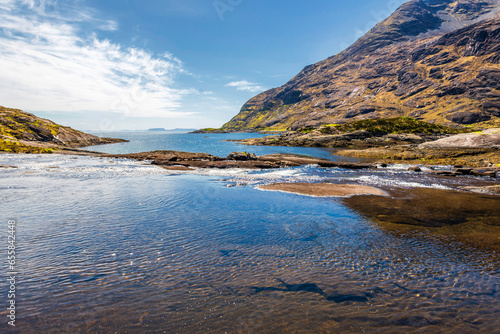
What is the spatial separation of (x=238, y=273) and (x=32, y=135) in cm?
11882

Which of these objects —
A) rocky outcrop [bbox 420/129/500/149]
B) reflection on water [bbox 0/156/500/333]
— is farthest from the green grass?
reflection on water [bbox 0/156/500/333]

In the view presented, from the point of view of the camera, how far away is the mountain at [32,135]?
73562 millimetres

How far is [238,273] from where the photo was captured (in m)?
11.3

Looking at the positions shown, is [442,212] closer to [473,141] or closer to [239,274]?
[239,274]

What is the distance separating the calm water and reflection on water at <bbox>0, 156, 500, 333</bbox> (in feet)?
0.19

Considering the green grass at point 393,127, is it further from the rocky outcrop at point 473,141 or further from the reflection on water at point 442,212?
the reflection on water at point 442,212

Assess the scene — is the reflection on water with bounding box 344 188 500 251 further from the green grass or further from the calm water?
the green grass

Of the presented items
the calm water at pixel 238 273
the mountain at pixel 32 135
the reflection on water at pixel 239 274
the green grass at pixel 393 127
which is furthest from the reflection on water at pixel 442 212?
the mountain at pixel 32 135

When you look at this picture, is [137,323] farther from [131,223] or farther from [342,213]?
[342,213]

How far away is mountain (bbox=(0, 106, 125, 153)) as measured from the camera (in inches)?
2896

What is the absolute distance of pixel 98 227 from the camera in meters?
16.8

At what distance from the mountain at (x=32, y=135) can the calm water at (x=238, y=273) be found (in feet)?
243

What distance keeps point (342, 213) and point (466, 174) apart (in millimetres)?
35911

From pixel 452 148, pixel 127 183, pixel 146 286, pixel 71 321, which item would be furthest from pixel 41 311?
pixel 452 148
